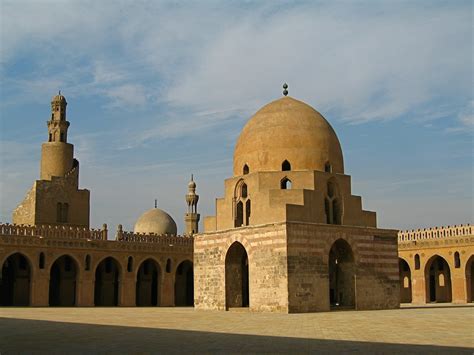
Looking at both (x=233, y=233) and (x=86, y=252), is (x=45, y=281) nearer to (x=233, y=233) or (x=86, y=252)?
(x=86, y=252)

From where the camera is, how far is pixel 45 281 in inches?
1231

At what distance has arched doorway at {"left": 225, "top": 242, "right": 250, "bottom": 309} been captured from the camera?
2436 centimetres

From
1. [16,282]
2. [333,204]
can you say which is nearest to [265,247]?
[333,204]

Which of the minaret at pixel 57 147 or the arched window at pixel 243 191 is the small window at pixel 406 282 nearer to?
the arched window at pixel 243 191

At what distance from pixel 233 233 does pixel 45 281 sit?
1223 cm

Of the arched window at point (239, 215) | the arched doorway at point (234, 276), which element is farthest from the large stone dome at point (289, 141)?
the arched doorway at point (234, 276)

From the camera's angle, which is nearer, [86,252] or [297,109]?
[297,109]

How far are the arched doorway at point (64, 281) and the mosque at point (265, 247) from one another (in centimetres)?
5

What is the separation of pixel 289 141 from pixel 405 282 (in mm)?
20093

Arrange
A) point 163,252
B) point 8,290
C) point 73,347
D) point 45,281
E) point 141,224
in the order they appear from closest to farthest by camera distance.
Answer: point 73,347 → point 45,281 → point 8,290 → point 163,252 → point 141,224

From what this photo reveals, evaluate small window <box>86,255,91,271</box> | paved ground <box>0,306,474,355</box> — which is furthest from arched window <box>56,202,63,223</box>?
paved ground <box>0,306,474,355</box>

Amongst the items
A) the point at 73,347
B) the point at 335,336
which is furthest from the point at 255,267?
the point at 73,347

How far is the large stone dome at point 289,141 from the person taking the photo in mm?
24203

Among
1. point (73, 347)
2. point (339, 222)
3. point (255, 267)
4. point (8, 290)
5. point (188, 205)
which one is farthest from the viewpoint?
point (188, 205)
